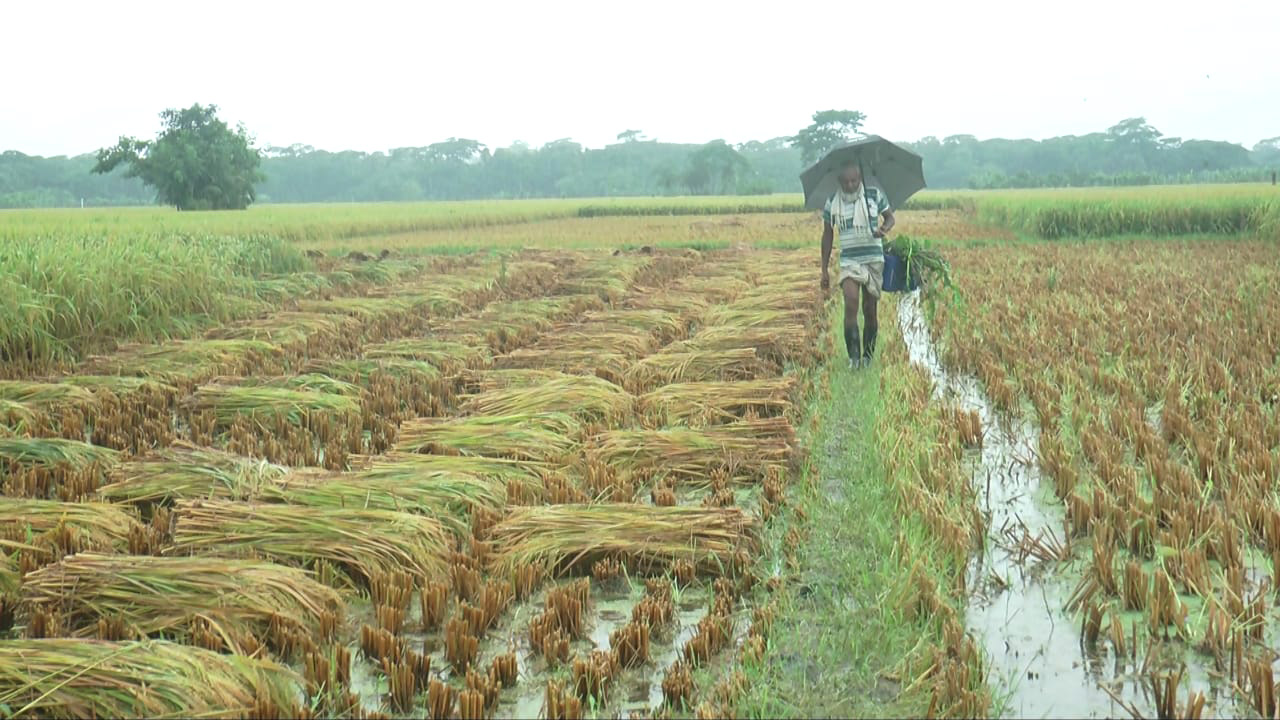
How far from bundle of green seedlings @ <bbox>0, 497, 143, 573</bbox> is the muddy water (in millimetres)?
2504

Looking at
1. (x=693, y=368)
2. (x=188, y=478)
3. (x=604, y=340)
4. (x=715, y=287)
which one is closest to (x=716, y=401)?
(x=693, y=368)

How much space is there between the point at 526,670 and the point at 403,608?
1.51 feet

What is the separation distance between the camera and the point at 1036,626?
2639 millimetres

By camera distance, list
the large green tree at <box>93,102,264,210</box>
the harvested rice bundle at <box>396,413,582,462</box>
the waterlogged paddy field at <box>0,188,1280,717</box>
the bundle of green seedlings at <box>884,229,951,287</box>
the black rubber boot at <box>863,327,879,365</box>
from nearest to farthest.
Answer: the waterlogged paddy field at <box>0,188,1280,717</box>, the harvested rice bundle at <box>396,413,582,462</box>, the bundle of green seedlings at <box>884,229,951,287</box>, the black rubber boot at <box>863,327,879,365</box>, the large green tree at <box>93,102,264,210</box>

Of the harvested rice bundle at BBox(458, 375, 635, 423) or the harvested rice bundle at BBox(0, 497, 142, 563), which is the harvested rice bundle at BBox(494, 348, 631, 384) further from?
the harvested rice bundle at BBox(0, 497, 142, 563)

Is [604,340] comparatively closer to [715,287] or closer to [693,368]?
[693,368]

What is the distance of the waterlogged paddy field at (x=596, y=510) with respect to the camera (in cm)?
232

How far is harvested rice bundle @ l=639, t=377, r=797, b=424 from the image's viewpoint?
4938 mm

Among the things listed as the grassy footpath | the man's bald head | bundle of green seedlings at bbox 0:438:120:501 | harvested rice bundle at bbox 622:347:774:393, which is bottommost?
the grassy footpath

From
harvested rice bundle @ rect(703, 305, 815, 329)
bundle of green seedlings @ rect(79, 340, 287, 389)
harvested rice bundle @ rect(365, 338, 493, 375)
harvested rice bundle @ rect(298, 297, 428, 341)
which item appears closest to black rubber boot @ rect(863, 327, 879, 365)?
harvested rice bundle @ rect(703, 305, 815, 329)

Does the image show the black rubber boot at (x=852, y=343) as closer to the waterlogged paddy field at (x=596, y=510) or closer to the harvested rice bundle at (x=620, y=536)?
the waterlogged paddy field at (x=596, y=510)

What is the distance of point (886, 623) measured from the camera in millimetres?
2561

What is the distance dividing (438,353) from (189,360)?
1.58 meters

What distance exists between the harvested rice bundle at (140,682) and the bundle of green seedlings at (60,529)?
81cm
